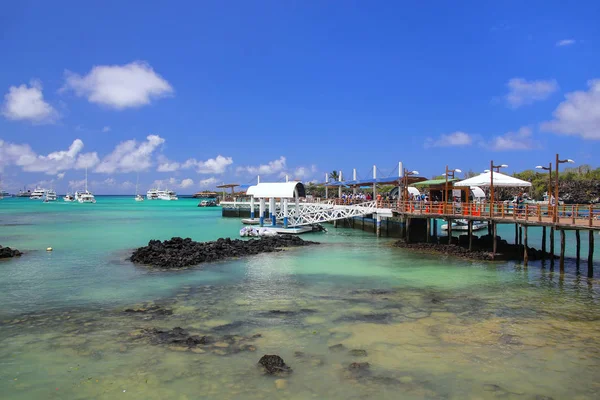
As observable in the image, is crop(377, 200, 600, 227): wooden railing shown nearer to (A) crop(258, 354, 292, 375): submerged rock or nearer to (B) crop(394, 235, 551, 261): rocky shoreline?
(B) crop(394, 235, 551, 261): rocky shoreline

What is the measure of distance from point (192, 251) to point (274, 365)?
57.5 ft

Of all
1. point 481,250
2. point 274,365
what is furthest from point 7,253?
point 481,250

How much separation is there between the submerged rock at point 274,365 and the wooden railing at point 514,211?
53.4 ft

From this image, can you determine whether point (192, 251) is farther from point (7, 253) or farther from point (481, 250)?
point (481, 250)

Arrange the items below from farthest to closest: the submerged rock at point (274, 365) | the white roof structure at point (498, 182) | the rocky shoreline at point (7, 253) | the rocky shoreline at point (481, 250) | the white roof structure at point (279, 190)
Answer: the white roof structure at point (279, 190) < the rocky shoreline at point (7, 253) < the white roof structure at point (498, 182) < the rocky shoreline at point (481, 250) < the submerged rock at point (274, 365)

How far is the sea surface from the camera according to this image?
9375 mm

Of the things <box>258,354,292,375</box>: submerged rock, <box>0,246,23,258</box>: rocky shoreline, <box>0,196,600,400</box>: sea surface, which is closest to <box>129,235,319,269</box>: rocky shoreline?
<box>0,196,600,400</box>: sea surface

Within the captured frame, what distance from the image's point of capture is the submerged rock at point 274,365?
9.92 m

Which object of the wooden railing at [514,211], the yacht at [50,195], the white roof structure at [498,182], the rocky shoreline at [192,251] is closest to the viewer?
the wooden railing at [514,211]

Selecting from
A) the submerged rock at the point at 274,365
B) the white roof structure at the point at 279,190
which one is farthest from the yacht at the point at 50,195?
the submerged rock at the point at 274,365

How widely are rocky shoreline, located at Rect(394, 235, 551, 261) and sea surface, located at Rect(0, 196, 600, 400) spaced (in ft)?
7.52

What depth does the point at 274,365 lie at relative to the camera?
33.3 ft

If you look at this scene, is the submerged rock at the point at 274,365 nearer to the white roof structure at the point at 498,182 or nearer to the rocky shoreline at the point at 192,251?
the rocky shoreline at the point at 192,251

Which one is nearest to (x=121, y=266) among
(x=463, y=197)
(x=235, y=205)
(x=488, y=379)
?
(x=488, y=379)
